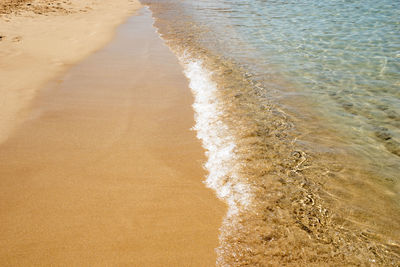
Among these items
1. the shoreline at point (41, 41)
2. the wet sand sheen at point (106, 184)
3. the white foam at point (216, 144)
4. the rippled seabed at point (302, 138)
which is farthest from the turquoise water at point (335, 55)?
the shoreline at point (41, 41)

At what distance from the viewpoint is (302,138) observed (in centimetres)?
374

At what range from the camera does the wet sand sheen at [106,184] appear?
7.34ft

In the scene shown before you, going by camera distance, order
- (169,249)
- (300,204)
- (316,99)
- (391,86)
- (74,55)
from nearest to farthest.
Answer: (169,249)
(300,204)
(316,99)
(391,86)
(74,55)

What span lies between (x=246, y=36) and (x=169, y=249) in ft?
23.3

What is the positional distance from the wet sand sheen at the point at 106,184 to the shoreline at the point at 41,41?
0.36 meters

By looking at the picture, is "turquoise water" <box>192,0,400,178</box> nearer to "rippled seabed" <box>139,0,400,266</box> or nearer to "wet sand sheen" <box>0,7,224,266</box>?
"rippled seabed" <box>139,0,400,266</box>

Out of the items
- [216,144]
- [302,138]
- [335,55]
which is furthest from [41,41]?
[335,55]

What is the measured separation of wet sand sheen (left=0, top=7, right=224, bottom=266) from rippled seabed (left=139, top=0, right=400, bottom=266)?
283 millimetres

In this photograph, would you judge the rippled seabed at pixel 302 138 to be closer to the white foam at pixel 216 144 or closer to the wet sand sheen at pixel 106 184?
the white foam at pixel 216 144

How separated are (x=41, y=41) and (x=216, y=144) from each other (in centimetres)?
590

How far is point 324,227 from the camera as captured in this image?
96.2 inches

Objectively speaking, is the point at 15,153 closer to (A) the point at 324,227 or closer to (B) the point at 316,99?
(A) the point at 324,227

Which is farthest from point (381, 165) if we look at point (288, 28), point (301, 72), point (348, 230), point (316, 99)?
point (288, 28)

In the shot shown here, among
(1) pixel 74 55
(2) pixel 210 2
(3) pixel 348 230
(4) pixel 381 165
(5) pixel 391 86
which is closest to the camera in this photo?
(3) pixel 348 230
